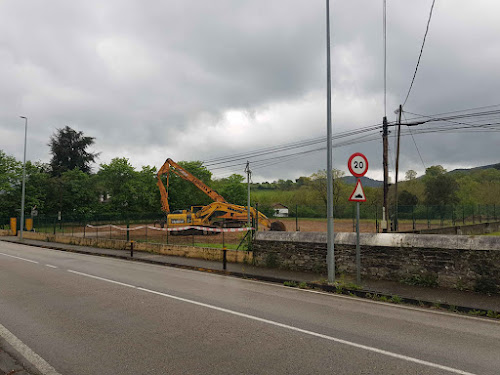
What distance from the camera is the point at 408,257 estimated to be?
9398 mm

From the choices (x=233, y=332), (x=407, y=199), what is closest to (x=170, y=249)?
(x=233, y=332)

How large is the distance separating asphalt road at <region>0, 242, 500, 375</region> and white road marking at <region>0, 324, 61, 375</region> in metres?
0.08

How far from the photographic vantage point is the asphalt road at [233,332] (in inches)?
177

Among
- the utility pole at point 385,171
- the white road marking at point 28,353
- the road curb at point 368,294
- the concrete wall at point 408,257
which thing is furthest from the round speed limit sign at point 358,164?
the utility pole at point 385,171

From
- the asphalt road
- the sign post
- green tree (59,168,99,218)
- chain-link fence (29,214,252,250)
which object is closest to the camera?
the asphalt road

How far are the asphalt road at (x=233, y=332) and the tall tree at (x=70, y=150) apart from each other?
64450mm

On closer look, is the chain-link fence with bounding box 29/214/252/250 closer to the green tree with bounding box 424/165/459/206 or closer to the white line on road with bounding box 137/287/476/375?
the white line on road with bounding box 137/287/476/375

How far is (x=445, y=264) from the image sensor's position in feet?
29.0

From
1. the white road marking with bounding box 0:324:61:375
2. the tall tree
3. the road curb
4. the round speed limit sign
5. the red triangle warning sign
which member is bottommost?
the white road marking with bounding box 0:324:61:375

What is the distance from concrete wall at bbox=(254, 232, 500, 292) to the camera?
831cm

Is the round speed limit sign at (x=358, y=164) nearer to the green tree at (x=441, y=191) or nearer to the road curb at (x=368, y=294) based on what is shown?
the road curb at (x=368, y=294)

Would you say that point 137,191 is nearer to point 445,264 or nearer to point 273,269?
point 273,269

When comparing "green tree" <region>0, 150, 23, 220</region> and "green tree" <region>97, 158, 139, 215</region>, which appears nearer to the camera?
"green tree" <region>0, 150, 23, 220</region>

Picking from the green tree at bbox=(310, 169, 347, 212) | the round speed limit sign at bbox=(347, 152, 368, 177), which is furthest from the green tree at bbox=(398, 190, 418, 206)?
the round speed limit sign at bbox=(347, 152, 368, 177)
